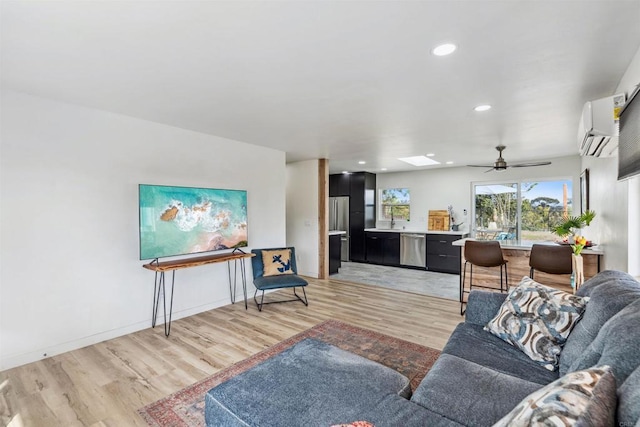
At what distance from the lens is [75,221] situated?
114 inches

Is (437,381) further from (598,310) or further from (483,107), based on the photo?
(483,107)

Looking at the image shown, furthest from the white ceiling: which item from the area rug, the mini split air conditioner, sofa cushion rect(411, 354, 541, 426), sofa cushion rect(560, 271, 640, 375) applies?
the area rug

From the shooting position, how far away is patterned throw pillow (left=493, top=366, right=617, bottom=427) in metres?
0.74

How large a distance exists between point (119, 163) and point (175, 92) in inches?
47.2

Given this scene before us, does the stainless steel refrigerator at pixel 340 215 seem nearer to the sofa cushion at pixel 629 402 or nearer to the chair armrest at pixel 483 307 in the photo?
the chair armrest at pixel 483 307

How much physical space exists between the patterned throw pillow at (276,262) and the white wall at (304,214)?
144 cm

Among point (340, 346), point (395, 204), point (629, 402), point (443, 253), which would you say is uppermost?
point (395, 204)

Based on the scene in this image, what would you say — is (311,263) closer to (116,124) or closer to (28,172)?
(116,124)

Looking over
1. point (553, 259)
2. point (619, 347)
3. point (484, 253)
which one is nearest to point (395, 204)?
point (484, 253)

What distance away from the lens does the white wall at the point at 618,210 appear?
2.12 meters

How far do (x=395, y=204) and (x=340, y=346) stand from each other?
555 centimetres

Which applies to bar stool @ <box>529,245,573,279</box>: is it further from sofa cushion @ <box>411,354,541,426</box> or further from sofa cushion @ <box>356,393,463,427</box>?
sofa cushion @ <box>356,393,463,427</box>

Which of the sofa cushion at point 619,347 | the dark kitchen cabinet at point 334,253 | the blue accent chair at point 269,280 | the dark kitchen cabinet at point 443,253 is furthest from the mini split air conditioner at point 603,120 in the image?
the dark kitchen cabinet at point 334,253

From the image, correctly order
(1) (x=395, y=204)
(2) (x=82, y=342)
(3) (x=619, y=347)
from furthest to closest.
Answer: (1) (x=395, y=204) → (2) (x=82, y=342) → (3) (x=619, y=347)
